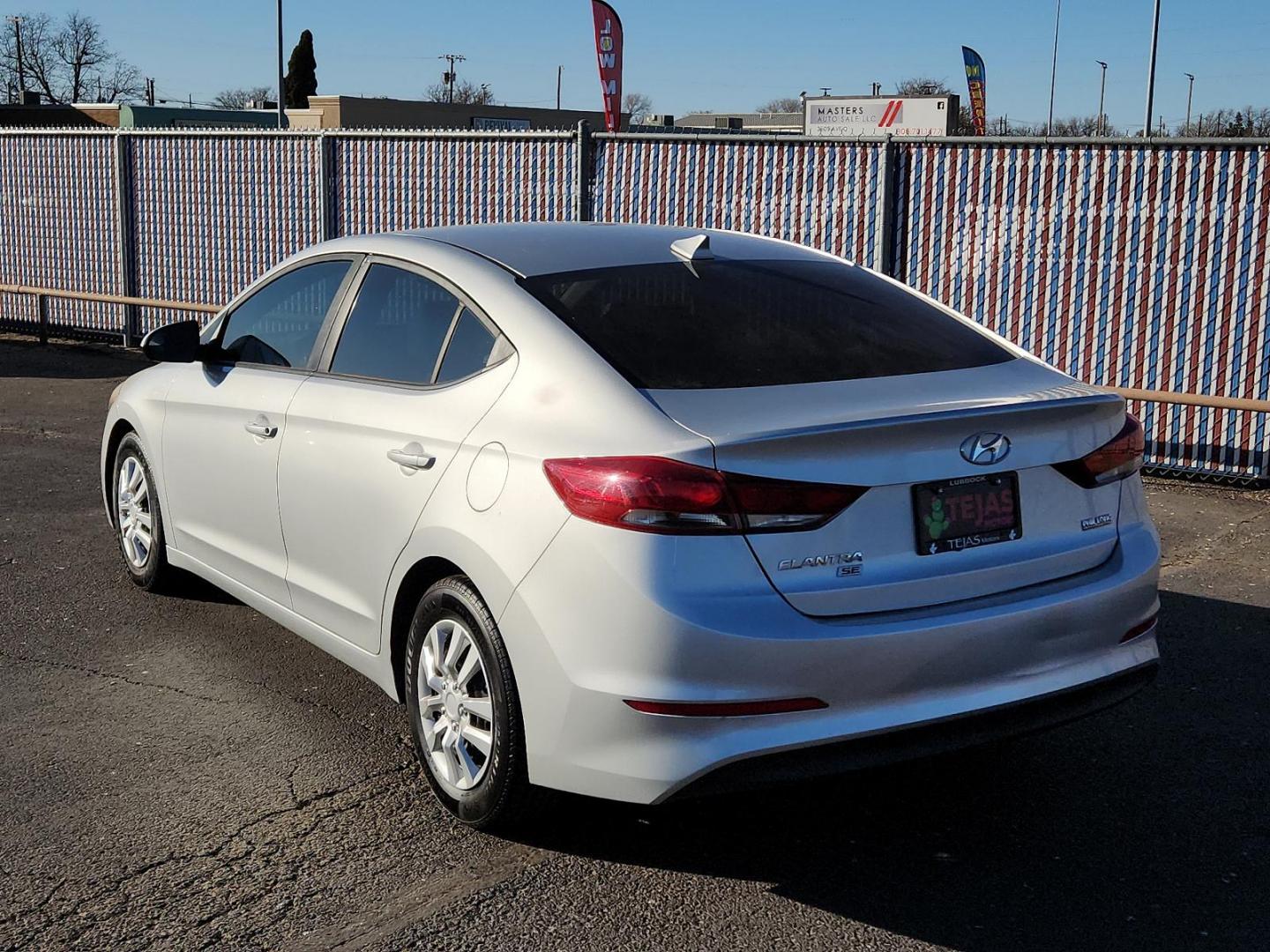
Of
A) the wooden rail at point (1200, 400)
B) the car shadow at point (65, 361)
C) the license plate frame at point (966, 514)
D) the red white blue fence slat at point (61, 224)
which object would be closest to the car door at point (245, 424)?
the license plate frame at point (966, 514)

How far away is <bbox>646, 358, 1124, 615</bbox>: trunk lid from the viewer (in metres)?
3.42

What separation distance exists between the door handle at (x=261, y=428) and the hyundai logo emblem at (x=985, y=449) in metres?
2.36

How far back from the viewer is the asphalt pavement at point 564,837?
353cm

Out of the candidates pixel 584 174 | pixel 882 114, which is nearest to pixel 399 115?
pixel 882 114

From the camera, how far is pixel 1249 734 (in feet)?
15.8

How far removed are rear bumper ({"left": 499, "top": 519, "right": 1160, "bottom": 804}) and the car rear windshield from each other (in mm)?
590

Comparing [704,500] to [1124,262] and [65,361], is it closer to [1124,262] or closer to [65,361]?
[1124,262]

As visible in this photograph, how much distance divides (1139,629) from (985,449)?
781 millimetres

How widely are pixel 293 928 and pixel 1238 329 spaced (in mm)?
7701

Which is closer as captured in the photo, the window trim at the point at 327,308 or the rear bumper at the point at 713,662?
the rear bumper at the point at 713,662

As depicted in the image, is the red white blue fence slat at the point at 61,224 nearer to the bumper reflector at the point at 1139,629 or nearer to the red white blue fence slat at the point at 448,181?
the red white blue fence slat at the point at 448,181

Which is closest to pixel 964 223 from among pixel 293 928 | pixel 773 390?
pixel 773 390

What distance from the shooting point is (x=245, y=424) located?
16.8 ft

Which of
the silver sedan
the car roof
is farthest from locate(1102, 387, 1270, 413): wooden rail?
the silver sedan
